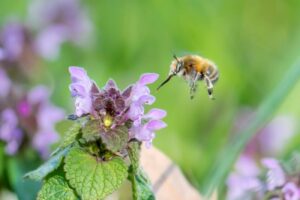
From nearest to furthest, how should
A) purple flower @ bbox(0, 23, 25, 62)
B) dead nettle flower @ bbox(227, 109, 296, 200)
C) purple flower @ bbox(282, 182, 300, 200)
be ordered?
purple flower @ bbox(282, 182, 300, 200) → dead nettle flower @ bbox(227, 109, 296, 200) → purple flower @ bbox(0, 23, 25, 62)

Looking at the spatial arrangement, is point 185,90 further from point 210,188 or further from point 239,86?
point 210,188

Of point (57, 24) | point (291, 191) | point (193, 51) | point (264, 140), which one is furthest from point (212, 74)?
point (57, 24)

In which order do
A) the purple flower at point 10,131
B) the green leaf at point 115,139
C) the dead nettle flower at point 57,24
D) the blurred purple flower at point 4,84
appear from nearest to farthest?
the green leaf at point 115,139, the purple flower at point 10,131, the blurred purple flower at point 4,84, the dead nettle flower at point 57,24

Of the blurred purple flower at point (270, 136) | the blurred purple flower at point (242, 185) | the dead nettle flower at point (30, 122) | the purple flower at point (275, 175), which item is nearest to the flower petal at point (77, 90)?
the purple flower at point (275, 175)

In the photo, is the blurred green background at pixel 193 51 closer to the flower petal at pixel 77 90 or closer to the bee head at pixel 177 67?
the bee head at pixel 177 67

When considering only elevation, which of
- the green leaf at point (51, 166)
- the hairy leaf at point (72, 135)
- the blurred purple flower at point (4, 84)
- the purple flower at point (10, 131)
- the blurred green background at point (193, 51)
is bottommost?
the green leaf at point (51, 166)

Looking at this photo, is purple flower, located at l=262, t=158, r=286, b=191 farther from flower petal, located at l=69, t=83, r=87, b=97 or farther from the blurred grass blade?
flower petal, located at l=69, t=83, r=87, b=97

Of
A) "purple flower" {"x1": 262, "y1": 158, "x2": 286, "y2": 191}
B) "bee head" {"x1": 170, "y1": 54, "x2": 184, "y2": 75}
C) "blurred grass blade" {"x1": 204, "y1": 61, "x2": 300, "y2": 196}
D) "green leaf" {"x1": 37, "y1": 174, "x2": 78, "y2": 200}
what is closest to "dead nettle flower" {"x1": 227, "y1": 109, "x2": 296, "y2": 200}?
"blurred grass blade" {"x1": 204, "y1": 61, "x2": 300, "y2": 196}
